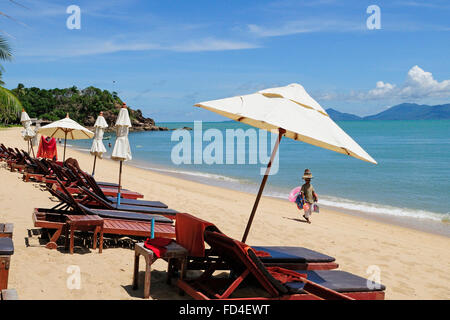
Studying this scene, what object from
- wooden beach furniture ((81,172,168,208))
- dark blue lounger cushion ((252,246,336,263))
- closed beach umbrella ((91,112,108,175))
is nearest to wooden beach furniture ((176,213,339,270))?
dark blue lounger cushion ((252,246,336,263))

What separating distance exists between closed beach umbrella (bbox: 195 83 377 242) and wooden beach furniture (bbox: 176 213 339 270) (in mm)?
1205

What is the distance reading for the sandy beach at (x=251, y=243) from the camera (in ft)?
15.7

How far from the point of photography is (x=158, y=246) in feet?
15.3

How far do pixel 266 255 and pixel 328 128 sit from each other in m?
1.65

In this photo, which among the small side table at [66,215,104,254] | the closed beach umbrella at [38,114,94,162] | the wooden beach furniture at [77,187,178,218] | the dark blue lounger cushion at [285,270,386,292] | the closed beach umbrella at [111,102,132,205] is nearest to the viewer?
the dark blue lounger cushion at [285,270,386,292]

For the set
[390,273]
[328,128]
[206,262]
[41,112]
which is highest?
[41,112]

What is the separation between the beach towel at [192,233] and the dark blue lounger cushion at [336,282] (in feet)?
3.11

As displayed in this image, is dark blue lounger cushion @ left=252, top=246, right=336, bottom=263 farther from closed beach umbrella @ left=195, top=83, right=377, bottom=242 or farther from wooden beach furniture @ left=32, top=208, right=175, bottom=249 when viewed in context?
wooden beach furniture @ left=32, top=208, right=175, bottom=249

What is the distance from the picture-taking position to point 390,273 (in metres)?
6.54

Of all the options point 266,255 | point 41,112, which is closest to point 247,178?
point 266,255

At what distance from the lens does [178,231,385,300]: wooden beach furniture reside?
4059 mm

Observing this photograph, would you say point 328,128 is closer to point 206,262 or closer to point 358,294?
point 358,294

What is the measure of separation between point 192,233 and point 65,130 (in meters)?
10.5

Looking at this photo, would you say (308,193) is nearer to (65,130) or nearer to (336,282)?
(336,282)
